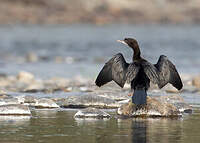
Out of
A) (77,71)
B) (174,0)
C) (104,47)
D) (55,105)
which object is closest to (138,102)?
(55,105)

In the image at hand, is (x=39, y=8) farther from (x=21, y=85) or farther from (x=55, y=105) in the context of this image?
(x=55, y=105)

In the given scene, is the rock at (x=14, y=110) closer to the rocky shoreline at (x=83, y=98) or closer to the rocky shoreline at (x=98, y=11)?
the rocky shoreline at (x=83, y=98)

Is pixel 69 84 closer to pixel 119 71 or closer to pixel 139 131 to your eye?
pixel 119 71

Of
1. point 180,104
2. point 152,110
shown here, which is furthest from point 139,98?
point 180,104

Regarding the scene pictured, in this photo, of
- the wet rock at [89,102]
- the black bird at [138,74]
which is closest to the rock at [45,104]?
the wet rock at [89,102]

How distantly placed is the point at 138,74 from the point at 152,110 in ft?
2.07

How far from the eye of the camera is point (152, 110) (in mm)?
11406

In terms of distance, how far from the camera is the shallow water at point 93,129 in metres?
9.09

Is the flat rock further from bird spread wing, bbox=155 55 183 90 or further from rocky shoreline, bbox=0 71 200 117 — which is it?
bird spread wing, bbox=155 55 183 90

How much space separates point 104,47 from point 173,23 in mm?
38583

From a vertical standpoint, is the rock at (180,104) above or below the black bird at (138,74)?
below

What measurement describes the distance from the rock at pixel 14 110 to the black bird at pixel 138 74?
1.45 m

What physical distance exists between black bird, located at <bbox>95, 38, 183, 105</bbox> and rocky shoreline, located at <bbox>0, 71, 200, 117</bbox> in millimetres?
296

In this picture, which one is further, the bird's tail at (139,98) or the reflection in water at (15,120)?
the bird's tail at (139,98)
